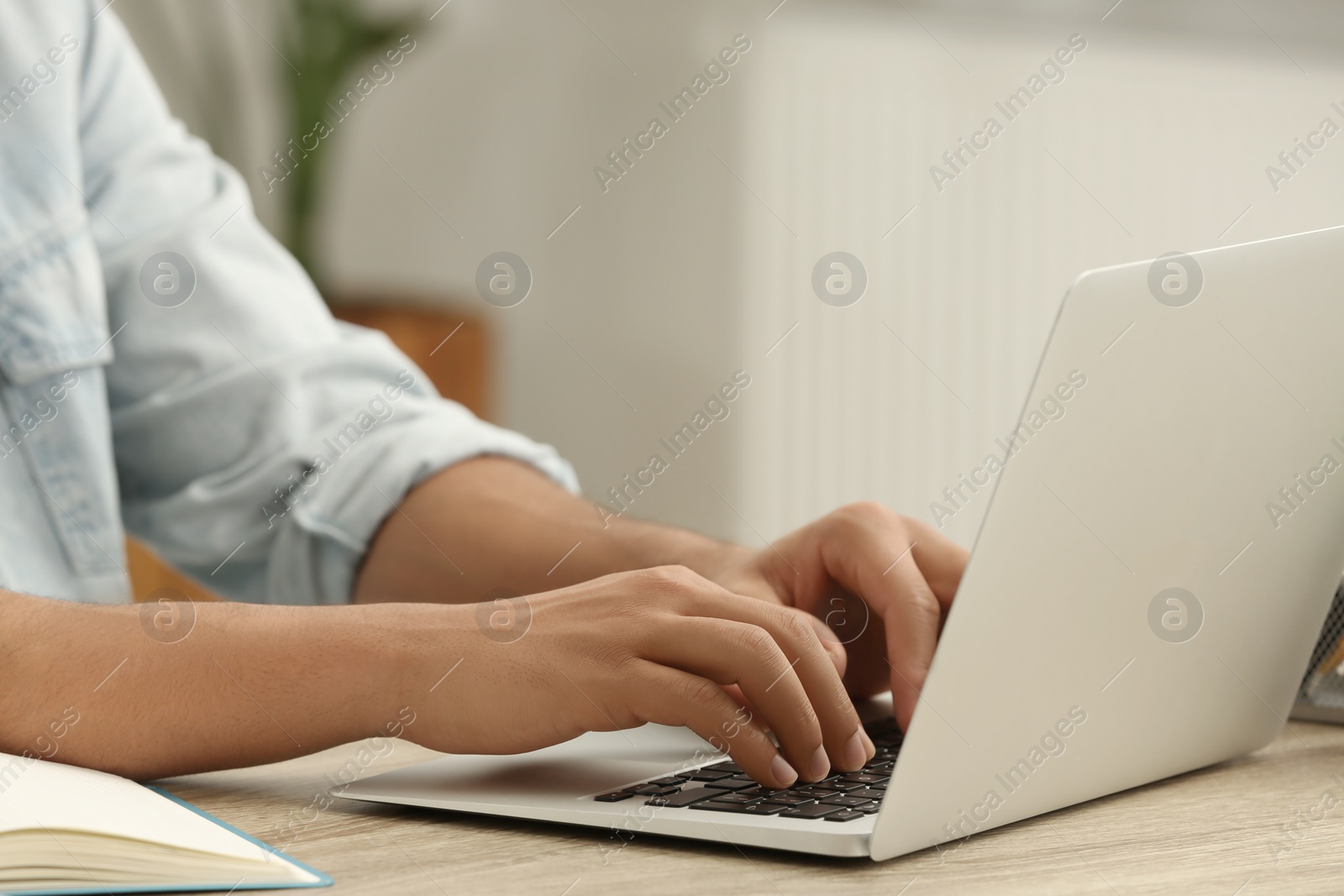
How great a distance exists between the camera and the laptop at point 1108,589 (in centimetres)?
41

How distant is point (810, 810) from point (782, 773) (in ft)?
0.13

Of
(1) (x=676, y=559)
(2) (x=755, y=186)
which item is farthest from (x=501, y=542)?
(2) (x=755, y=186)

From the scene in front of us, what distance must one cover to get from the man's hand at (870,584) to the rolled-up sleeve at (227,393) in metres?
0.29

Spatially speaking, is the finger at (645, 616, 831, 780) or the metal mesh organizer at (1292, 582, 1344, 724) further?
the metal mesh organizer at (1292, 582, 1344, 724)

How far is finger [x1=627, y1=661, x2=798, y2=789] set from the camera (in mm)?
496

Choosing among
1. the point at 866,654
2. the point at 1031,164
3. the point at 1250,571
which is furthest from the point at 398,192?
the point at 1250,571

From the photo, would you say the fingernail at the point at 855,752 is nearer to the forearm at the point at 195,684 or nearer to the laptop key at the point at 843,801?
the laptop key at the point at 843,801

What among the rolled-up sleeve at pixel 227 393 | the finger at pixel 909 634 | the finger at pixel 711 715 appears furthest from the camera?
the rolled-up sleeve at pixel 227 393

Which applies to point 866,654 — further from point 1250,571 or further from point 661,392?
point 661,392

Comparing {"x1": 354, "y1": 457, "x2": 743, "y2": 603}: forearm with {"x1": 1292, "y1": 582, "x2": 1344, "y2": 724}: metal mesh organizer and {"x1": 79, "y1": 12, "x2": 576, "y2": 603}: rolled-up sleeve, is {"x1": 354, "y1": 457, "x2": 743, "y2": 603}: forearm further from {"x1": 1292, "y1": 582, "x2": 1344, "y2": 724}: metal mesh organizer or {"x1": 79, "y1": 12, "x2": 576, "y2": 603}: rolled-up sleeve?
{"x1": 1292, "y1": 582, "x2": 1344, "y2": 724}: metal mesh organizer

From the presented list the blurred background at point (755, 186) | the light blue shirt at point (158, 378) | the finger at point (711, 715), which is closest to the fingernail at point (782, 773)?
the finger at point (711, 715)

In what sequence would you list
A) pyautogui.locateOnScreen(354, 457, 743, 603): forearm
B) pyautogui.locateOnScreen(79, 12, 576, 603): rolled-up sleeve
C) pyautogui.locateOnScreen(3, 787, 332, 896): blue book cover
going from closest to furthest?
1. pyautogui.locateOnScreen(3, 787, 332, 896): blue book cover
2. pyautogui.locateOnScreen(354, 457, 743, 603): forearm
3. pyautogui.locateOnScreen(79, 12, 576, 603): rolled-up sleeve

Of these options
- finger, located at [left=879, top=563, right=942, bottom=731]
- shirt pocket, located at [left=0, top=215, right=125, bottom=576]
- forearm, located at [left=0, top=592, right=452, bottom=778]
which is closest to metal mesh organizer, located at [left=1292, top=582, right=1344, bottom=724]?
finger, located at [left=879, top=563, right=942, bottom=731]

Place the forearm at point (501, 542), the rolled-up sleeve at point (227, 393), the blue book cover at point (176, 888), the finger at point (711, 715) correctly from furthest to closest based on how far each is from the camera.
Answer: the rolled-up sleeve at point (227, 393), the forearm at point (501, 542), the finger at point (711, 715), the blue book cover at point (176, 888)
